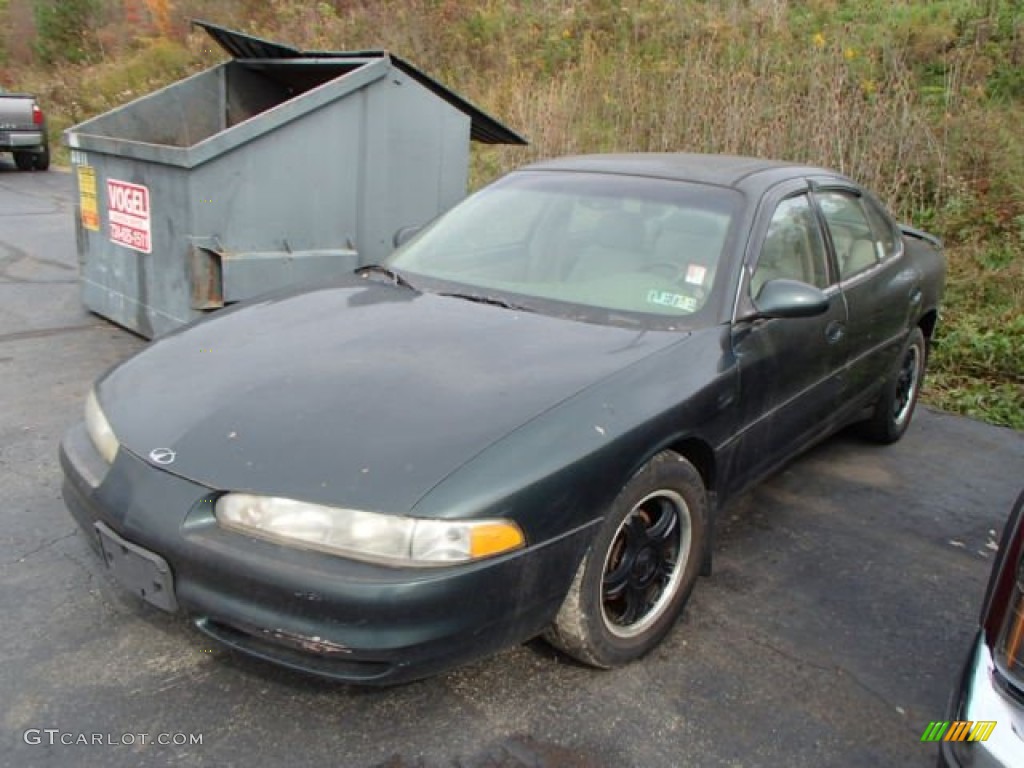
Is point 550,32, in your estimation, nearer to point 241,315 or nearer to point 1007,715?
point 241,315

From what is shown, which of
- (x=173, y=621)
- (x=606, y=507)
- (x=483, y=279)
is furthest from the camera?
(x=483, y=279)

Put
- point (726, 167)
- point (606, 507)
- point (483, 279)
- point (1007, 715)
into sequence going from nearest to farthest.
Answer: point (1007, 715) < point (606, 507) < point (483, 279) < point (726, 167)

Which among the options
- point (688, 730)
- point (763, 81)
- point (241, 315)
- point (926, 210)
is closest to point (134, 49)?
point (763, 81)

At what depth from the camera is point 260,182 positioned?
15.8ft

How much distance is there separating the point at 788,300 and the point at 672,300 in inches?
15.7

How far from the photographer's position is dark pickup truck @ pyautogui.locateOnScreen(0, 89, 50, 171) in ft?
47.5

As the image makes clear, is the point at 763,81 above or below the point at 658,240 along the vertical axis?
above

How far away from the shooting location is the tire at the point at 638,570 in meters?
2.36

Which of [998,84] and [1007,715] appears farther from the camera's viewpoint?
[998,84]

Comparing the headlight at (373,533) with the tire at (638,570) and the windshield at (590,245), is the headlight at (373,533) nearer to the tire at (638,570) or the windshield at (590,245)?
the tire at (638,570)

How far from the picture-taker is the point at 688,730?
2338 millimetres

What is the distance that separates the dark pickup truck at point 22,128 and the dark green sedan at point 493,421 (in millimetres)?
14097

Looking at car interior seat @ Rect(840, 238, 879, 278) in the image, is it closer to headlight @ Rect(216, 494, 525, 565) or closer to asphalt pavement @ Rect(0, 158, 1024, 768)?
asphalt pavement @ Rect(0, 158, 1024, 768)

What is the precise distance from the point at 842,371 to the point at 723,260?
3.34 feet
